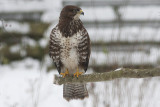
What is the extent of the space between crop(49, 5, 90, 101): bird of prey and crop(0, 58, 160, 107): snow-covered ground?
0.60 meters

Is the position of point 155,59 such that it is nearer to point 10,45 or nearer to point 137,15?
point 137,15

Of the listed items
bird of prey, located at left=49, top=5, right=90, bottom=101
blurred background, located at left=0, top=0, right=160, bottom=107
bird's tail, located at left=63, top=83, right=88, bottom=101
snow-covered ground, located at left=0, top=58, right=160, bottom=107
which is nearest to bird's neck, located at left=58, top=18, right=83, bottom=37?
bird of prey, located at left=49, top=5, right=90, bottom=101

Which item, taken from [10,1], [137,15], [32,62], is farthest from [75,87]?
[10,1]

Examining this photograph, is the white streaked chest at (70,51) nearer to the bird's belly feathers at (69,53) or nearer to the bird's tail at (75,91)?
the bird's belly feathers at (69,53)

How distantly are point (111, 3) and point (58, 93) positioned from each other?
198 cm

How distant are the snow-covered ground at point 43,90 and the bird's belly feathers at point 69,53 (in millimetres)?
563

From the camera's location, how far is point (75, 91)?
325cm

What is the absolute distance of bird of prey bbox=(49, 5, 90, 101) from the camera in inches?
111

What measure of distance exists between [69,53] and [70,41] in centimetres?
17

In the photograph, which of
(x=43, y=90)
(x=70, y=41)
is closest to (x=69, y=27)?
(x=70, y=41)

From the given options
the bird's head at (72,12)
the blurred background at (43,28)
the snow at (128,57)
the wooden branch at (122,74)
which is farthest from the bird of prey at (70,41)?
the blurred background at (43,28)

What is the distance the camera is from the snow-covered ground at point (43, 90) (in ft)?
12.4

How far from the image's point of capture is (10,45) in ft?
17.3

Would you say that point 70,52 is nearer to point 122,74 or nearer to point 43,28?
point 122,74
